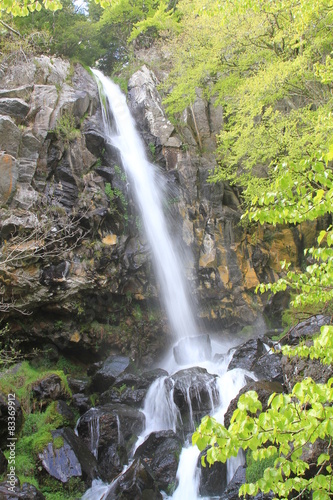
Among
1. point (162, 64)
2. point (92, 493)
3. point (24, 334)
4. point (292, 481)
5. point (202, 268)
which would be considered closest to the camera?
point (292, 481)

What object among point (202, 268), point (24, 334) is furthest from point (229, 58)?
point (24, 334)

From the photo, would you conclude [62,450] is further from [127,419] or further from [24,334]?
[24,334]

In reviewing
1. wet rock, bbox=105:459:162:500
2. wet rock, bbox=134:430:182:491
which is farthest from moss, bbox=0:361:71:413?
wet rock, bbox=105:459:162:500

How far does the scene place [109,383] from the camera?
10.3 metres

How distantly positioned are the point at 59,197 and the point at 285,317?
10.6 metres

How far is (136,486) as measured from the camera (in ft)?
20.9

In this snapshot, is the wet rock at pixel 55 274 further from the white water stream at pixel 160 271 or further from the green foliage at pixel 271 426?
the green foliage at pixel 271 426

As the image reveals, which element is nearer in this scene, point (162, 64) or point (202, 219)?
point (202, 219)

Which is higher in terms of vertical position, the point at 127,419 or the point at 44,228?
the point at 44,228

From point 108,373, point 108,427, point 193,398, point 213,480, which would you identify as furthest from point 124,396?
point 213,480

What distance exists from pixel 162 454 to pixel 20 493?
303cm

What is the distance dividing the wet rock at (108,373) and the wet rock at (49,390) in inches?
51.7

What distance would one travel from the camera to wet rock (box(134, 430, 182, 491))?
7.23m

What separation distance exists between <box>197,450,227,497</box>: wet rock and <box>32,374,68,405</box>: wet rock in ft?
13.9
